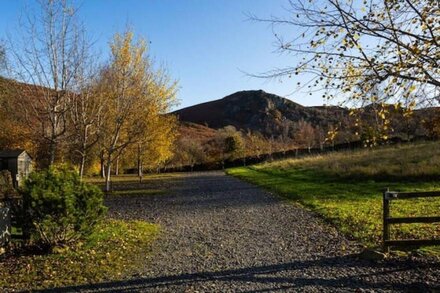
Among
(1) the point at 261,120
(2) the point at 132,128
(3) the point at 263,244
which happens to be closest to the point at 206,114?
(1) the point at 261,120

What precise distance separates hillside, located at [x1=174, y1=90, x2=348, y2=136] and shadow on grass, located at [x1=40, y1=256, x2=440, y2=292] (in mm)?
125293

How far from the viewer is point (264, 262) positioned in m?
8.25

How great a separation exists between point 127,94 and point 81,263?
55.8 ft

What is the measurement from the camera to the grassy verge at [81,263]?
7.16 m

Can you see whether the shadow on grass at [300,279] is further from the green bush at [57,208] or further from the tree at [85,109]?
the tree at [85,109]

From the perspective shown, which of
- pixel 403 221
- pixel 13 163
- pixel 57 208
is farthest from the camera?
pixel 13 163

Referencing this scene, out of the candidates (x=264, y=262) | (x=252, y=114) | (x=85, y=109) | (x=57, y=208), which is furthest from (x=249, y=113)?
(x=264, y=262)

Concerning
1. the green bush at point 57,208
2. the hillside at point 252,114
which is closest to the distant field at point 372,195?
the green bush at point 57,208

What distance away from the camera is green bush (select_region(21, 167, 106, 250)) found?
8.82m

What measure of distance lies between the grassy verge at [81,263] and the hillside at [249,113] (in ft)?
405

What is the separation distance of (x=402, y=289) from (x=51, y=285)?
568cm

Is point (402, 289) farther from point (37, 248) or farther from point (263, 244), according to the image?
point (37, 248)

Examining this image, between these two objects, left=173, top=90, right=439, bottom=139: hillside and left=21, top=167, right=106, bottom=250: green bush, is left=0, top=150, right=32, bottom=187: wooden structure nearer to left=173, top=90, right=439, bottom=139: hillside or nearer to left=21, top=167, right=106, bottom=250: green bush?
left=21, top=167, right=106, bottom=250: green bush

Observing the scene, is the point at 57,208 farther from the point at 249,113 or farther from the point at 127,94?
the point at 249,113
